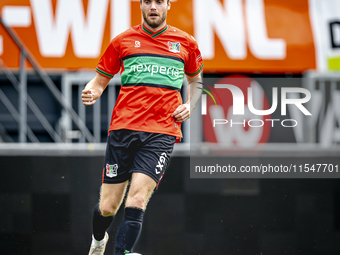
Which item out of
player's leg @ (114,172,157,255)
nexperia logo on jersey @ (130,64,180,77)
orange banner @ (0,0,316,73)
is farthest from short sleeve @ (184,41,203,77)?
orange banner @ (0,0,316,73)

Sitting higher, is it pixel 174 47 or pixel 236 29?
pixel 236 29

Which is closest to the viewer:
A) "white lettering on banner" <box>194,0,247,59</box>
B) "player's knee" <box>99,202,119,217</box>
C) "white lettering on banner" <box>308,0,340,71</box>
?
"player's knee" <box>99,202,119,217</box>

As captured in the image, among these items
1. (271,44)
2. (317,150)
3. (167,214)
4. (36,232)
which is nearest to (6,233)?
(36,232)

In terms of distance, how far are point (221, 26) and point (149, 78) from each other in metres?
5.17

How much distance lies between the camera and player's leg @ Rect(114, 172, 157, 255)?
317 cm

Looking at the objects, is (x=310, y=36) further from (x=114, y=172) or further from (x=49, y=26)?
(x=114, y=172)

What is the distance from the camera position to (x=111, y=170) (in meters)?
3.48

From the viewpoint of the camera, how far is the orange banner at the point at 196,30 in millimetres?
7902

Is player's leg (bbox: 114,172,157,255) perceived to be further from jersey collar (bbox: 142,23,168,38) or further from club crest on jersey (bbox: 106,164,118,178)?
jersey collar (bbox: 142,23,168,38)

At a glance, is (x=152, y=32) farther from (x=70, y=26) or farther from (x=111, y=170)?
(x=70, y=26)

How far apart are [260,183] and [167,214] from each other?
40.8 inches

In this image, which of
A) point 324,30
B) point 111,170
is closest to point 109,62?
point 111,170

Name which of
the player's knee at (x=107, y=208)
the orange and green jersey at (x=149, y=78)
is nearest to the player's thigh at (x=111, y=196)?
the player's knee at (x=107, y=208)

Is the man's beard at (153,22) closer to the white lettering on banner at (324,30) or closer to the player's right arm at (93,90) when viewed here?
the player's right arm at (93,90)
